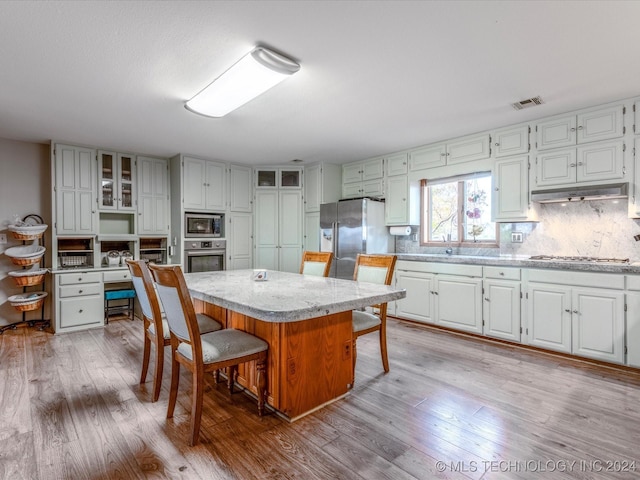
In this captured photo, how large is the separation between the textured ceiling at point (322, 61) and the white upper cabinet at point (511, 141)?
147 millimetres

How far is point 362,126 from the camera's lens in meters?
3.63

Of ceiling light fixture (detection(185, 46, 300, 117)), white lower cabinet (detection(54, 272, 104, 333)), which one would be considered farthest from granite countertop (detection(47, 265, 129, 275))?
ceiling light fixture (detection(185, 46, 300, 117))

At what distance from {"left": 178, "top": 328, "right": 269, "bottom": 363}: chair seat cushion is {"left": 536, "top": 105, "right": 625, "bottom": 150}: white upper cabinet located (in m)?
3.33

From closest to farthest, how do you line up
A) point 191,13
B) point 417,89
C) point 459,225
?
1. point 191,13
2. point 417,89
3. point 459,225

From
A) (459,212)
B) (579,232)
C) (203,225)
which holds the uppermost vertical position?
(459,212)

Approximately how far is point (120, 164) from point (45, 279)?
1827 mm

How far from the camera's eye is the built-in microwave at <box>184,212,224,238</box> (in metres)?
4.92

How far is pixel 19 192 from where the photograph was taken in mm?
4262

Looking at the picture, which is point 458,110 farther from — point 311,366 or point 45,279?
point 45,279

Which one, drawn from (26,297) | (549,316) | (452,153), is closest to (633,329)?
(549,316)

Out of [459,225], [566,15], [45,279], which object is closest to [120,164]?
[45,279]

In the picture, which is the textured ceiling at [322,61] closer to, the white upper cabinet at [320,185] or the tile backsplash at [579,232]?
the tile backsplash at [579,232]

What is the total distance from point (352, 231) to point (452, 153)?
161cm

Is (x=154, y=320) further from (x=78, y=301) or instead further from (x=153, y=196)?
(x=153, y=196)
